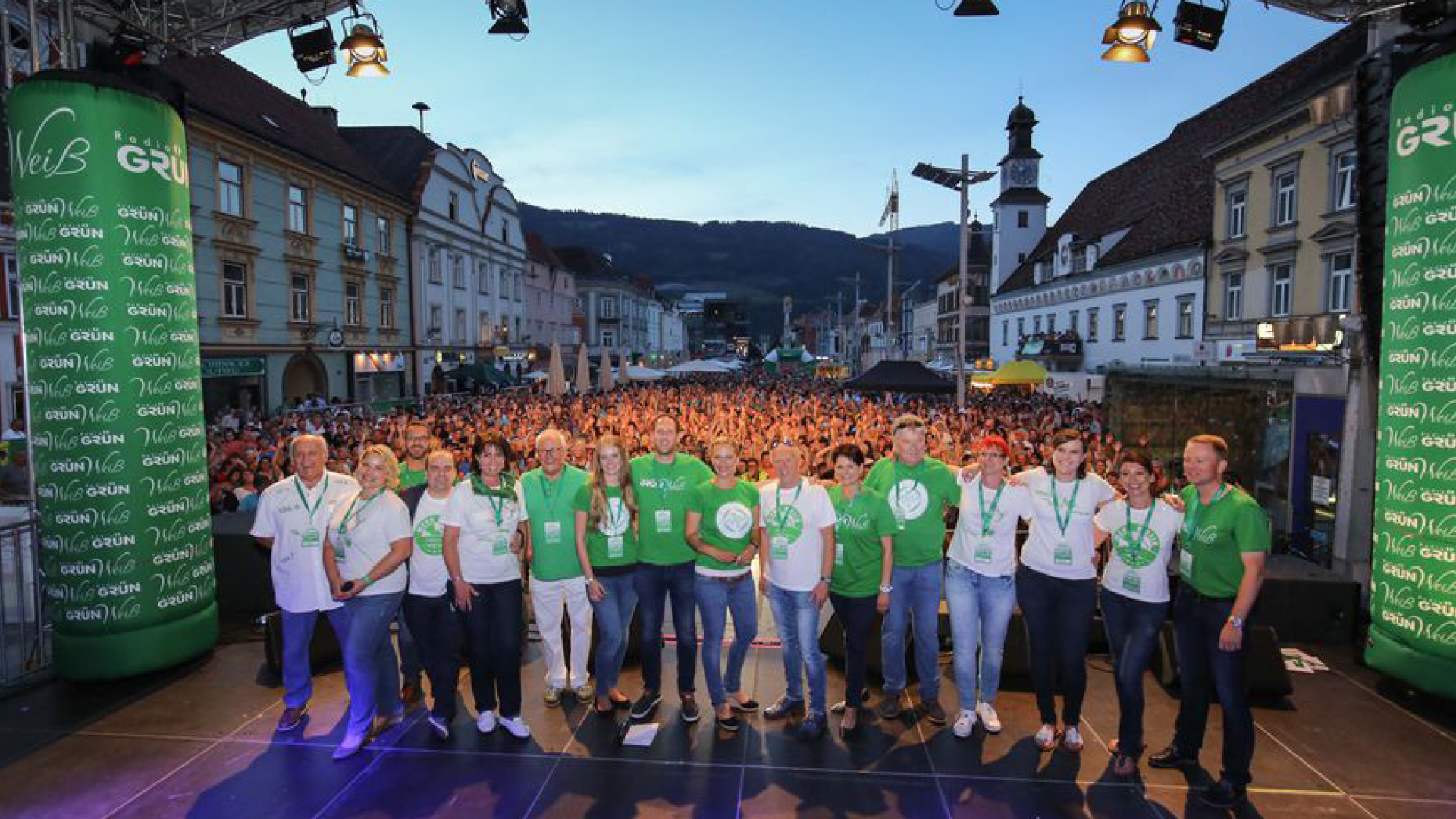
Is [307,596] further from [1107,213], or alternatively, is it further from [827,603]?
[1107,213]

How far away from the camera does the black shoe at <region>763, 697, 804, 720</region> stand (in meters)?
5.16

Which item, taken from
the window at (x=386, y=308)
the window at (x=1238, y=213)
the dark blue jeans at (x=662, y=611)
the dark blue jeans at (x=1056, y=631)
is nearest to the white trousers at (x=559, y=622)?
the dark blue jeans at (x=662, y=611)

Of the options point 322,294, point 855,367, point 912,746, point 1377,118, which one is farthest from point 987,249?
point 912,746

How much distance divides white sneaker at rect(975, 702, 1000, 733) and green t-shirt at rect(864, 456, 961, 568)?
3.57 ft

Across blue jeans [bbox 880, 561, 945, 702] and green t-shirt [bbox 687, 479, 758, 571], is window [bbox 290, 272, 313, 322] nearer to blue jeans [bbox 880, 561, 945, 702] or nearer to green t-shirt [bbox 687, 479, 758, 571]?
green t-shirt [bbox 687, 479, 758, 571]

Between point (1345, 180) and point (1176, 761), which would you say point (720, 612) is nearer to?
point (1176, 761)

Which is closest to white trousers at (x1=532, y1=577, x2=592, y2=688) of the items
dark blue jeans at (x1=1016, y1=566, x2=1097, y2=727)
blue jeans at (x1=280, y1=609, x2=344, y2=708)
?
blue jeans at (x1=280, y1=609, x2=344, y2=708)

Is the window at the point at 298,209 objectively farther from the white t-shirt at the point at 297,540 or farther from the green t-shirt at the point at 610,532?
the green t-shirt at the point at 610,532

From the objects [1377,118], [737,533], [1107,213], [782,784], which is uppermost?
[1107,213]

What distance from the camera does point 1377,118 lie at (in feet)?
22.2

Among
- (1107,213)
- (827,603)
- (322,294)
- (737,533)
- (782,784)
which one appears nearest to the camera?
(782,784)

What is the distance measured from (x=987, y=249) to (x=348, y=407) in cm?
4975

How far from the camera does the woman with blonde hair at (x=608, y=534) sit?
15.9 feet

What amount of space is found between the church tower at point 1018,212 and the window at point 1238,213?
956 inches
